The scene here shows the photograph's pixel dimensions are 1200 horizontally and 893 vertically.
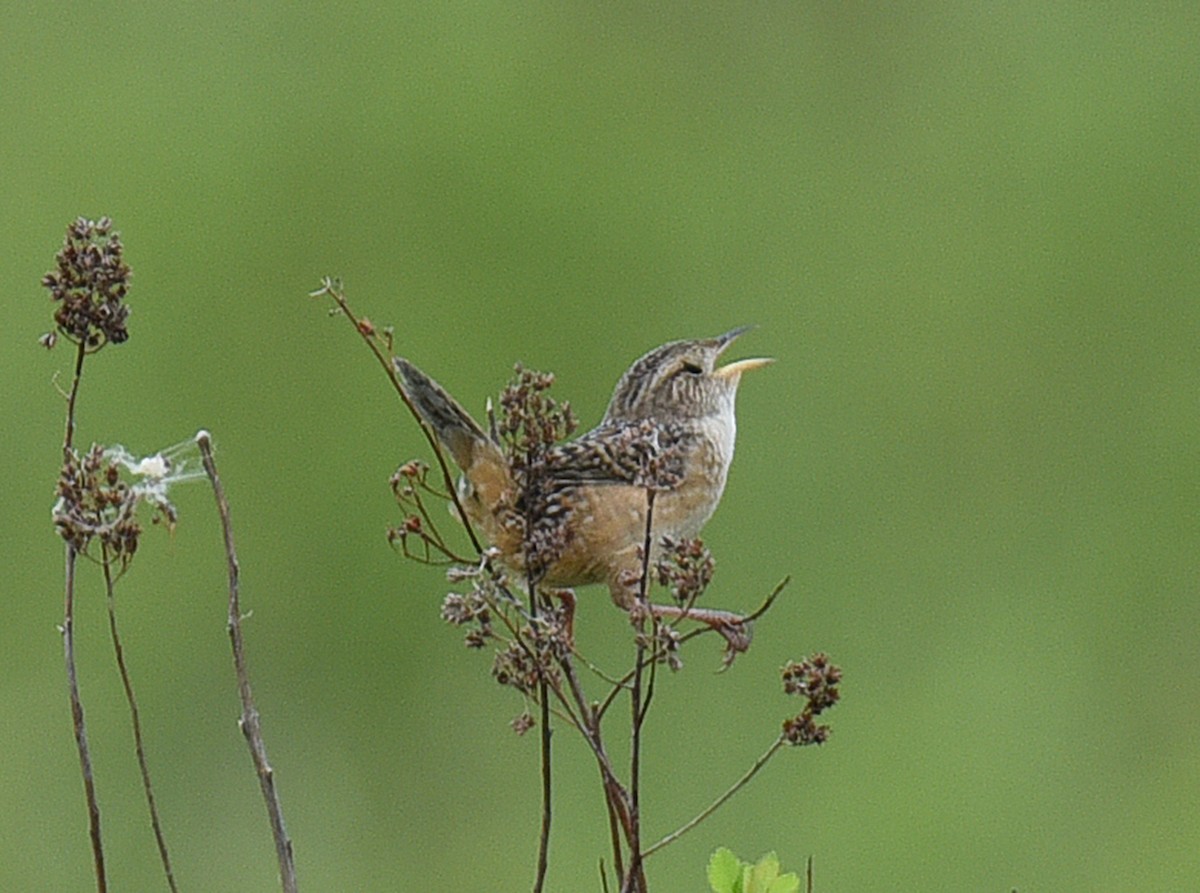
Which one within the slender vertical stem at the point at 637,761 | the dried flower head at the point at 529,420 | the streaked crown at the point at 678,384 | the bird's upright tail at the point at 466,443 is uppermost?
the streaked crown at the point at 678,384

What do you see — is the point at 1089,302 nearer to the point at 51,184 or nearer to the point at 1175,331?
the point at 1175,331

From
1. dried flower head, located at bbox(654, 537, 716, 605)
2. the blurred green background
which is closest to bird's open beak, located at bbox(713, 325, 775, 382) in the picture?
dried flower head, located at bbox(654, 537, 716, 605)

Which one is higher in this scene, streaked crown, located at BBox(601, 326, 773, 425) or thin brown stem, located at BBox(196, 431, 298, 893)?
streaked crown, located at BBox(601, 326, 773, 425)

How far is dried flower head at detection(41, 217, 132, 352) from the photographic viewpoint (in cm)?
183

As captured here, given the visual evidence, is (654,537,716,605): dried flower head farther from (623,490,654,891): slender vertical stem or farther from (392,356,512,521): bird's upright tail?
(392,356,512,521): bird's upright tail

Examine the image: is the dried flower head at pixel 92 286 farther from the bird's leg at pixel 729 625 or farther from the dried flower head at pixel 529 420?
the bird's leg at pixel 729 625

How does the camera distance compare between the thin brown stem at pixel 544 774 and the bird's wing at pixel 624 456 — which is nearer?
the thin brown stem at pixel 544 774

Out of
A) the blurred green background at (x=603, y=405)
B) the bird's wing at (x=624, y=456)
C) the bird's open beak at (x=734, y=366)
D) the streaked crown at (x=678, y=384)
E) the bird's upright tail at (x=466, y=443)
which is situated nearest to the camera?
the bird's wing at (x=624, y=456)

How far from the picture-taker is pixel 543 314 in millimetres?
10258

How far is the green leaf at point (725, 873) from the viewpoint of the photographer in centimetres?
184

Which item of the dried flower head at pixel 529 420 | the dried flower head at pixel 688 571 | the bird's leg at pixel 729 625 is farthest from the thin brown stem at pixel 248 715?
the bird's leg at pixel 729 625

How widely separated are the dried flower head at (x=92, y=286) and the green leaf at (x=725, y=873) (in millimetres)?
640

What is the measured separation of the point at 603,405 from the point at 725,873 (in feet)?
21.0

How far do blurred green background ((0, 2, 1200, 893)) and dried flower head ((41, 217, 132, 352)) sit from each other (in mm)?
5225
